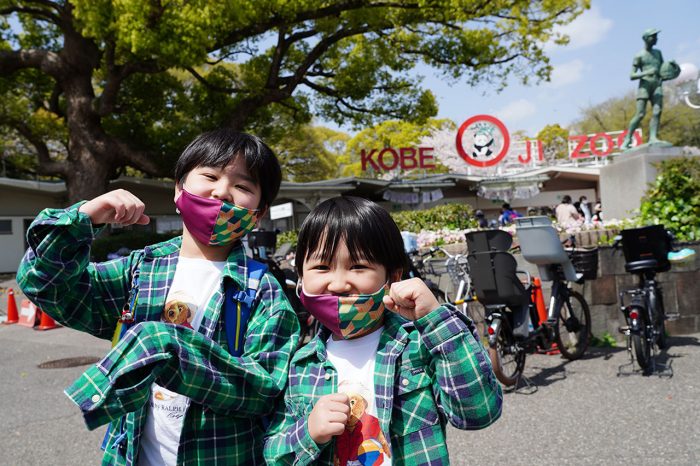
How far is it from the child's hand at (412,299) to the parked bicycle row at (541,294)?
357cm

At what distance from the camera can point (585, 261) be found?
6039 millimetres

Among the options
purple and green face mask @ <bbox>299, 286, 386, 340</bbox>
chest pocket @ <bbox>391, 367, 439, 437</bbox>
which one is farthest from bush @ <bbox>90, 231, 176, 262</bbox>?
chest pocket @ <bbox>391, 367, 439, 437</bbox>

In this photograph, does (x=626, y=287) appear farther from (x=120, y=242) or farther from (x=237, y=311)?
(x=120, y=242)

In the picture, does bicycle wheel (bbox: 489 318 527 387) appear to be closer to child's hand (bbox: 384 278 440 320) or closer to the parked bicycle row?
the parked bicycle row

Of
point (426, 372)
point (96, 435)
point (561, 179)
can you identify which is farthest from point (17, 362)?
point (561, 179)

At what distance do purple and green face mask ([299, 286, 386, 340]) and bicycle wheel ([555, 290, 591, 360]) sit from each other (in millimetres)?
4920

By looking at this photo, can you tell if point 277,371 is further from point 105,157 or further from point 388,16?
point 105,157

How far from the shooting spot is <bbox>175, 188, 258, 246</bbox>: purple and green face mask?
5.24 ft

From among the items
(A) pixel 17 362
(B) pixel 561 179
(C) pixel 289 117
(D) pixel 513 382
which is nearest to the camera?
(D) pixel 513 382

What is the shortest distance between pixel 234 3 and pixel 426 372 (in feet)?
40.4

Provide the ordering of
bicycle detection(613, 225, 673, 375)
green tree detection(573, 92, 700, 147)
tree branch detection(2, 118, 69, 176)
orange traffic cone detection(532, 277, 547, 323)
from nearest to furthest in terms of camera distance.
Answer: bicycle detection(613, 225, 673, 375)
orange traffic cone detection(532, 277, 547, 323)
tree branch detection(2, 118, 69, 176)
green tree detection(573, 92, 700, 147)

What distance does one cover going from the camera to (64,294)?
1.52 metres

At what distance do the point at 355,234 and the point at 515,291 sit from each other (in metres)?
3.83

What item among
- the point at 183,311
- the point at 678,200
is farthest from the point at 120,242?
the point at 183,311
